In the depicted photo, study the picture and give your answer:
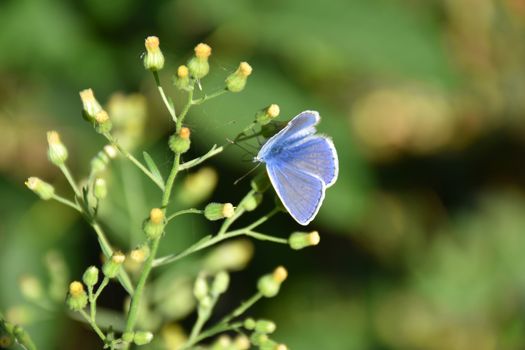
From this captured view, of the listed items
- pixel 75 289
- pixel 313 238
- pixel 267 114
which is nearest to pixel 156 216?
pixel 75 289

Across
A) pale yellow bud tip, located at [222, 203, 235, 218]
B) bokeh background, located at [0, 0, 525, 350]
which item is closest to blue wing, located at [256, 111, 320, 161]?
pale yellow bud tip, located at [222, 203, 235, 218]

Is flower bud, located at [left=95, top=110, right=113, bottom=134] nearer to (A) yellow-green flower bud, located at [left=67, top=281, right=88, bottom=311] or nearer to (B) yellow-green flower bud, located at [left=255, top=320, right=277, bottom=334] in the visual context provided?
(A) yellow-green flower bud, located at [left=67, top=281, right=88, bottom=311]

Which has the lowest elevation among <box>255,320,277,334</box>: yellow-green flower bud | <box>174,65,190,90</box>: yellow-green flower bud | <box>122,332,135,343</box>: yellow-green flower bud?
<box>255,320,277,334</box>: yellow-green flower bud

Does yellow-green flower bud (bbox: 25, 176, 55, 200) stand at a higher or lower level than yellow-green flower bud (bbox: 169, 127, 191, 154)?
lower

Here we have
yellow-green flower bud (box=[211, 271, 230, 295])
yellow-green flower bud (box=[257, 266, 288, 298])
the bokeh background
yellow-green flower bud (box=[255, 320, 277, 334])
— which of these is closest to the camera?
yellow-green flower bud (box=[255, 320, 277, 334])

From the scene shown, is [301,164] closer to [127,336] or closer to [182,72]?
[182,72]

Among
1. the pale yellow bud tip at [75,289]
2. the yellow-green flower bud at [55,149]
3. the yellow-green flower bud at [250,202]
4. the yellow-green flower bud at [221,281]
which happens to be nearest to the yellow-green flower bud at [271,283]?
the yellow-green flower bud at [221,281]

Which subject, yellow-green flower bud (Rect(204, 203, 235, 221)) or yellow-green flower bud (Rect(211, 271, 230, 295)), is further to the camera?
yellow-green flower bud (Rect(211, 271, 230, 295))

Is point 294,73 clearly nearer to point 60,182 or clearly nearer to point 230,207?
point 60,182
